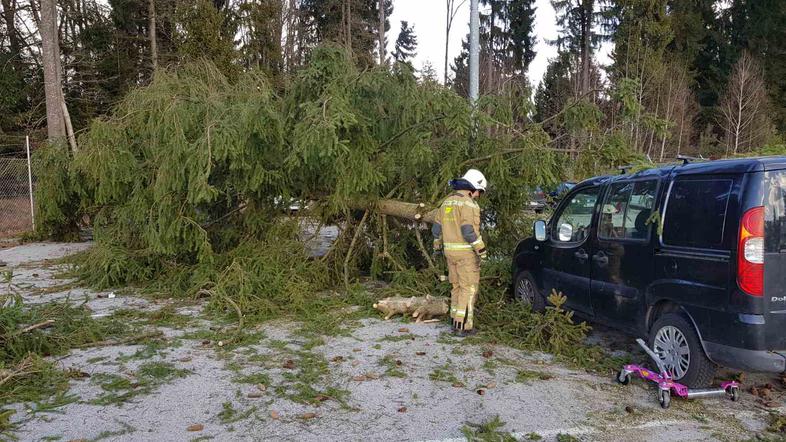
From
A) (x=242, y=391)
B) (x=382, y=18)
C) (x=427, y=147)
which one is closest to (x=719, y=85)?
(x=382, y=18)

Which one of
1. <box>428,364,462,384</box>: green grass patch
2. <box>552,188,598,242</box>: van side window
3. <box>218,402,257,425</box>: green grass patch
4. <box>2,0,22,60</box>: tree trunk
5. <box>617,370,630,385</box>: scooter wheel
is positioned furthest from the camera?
<box>2,0,22,60</box>: tree trunk

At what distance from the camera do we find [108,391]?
4555 millimetres

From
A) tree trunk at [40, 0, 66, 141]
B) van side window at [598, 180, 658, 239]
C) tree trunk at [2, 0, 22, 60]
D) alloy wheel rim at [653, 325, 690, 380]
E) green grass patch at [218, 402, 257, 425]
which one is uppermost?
tree trunk at [2, 0, 22, 60]

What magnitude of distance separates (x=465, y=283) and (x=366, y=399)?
6.51 feet

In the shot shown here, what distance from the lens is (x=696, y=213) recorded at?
13.6 ft

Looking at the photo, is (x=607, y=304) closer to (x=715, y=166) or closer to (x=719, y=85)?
(x=715, y=166)

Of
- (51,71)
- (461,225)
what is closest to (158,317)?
(461,225)

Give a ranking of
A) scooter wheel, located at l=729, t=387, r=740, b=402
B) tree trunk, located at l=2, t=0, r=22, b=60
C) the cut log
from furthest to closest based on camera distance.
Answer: tree trunk, located at l=2, t=0, r=22, b=60 → the cut log → scooter wheel, located at l=729, t=387, r=740, b=402

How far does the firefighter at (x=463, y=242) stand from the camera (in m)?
5.86

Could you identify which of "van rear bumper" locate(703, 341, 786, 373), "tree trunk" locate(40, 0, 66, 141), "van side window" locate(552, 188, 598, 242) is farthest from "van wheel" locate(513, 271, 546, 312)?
"tree trunk" locate(40, 0, 66, 141)

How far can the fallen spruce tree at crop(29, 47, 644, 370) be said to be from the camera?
7074 mm

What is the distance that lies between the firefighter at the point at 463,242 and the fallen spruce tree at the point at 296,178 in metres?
0.70

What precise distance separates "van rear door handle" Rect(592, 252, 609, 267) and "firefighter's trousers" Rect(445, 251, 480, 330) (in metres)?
1.25

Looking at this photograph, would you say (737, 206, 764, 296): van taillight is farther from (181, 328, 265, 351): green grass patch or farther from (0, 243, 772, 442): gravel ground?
(181, 328, 265, 351): green grass patch
